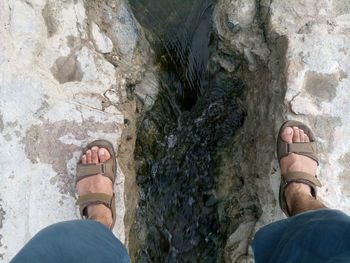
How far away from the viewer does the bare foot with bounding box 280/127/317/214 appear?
202 cm

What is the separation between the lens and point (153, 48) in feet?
8.78

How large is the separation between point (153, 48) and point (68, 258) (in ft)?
5.47

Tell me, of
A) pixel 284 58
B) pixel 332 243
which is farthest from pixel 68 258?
pixel 284 58

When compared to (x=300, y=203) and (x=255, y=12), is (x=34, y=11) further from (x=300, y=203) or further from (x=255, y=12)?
(x=300, y=203)

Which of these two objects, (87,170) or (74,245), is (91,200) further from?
(74,245)

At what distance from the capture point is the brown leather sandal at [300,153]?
2.01 meters

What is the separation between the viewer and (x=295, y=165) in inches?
82.7

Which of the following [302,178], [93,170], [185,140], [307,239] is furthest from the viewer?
[185,140]

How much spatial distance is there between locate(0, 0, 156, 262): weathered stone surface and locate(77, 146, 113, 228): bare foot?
72 millimetres

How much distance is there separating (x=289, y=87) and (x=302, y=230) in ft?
2.76

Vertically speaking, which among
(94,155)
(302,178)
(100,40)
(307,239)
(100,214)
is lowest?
(307,239)

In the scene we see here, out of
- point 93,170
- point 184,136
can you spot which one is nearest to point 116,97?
point 93,170

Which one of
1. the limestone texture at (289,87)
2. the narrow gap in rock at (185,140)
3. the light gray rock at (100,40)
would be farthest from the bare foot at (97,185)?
the limestone texture at (289,87)

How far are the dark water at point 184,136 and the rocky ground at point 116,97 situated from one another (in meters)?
0.17
